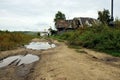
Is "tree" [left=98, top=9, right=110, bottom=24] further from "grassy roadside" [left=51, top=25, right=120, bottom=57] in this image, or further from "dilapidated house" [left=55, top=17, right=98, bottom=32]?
"grassy roadside" [left=51, top=25, right=120, bottom=57]

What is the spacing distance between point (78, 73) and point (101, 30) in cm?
1623

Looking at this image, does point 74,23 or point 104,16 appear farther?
point 74,23

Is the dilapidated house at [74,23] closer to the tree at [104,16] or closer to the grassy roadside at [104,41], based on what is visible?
the tree at [104,16]

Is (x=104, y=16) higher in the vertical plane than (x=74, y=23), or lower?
higher

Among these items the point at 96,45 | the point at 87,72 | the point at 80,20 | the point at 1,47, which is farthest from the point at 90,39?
the point at 80,20

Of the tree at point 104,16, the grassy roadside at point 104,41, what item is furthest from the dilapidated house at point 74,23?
the grassy roadside at point 104,41

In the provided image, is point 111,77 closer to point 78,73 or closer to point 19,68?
point 78,73

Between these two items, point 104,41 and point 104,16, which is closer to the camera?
point 104,41

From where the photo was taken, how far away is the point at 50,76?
10.9 meters

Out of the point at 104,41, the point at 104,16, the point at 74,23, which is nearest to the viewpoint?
the point at 104,41

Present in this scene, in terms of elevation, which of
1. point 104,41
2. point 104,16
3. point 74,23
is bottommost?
point 104,41

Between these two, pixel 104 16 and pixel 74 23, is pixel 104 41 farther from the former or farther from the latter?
pixel 74 23

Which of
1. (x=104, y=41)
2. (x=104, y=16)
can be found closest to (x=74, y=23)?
(x=104, y=16)

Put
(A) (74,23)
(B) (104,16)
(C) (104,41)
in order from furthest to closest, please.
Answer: (A) (74,23) → (B) (104,16) → (C) (104,41)
